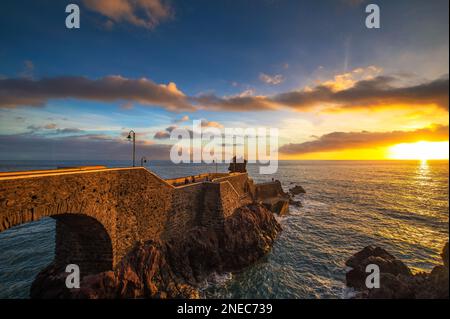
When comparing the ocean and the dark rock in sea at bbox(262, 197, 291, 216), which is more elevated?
the dark rock in sea at bbox(262, 197, 291, 216)

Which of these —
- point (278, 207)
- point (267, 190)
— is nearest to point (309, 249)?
point (278, 207)

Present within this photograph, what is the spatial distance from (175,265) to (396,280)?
18022mm

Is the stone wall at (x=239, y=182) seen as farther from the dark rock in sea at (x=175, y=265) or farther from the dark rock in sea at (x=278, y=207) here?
the dark rock in sea at (x=278, y=207)

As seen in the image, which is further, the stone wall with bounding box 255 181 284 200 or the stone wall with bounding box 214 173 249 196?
the stone wall with bounding box 255 181 284 200

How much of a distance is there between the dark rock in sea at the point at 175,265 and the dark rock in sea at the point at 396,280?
9.98 metres

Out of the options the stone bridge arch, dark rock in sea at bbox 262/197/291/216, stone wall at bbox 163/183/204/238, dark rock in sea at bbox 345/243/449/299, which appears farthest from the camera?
dark rock in sea at bbox 262/197/291/216

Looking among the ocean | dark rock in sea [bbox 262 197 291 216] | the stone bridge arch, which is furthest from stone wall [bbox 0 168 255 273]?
dark rock in sea [bbox 262 197 291 216]

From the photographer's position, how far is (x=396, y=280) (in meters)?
15.8

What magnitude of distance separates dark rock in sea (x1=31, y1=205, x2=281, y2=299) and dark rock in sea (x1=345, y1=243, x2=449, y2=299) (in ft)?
32.7

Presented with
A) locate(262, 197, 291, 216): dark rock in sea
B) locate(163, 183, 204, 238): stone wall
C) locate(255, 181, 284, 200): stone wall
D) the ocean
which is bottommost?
the ocean

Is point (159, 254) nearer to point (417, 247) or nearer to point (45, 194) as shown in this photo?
point (45, 194)

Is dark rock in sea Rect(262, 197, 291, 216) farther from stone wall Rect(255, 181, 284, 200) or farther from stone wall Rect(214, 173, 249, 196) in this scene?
stone wall Rect(214, 173, 249, 196)

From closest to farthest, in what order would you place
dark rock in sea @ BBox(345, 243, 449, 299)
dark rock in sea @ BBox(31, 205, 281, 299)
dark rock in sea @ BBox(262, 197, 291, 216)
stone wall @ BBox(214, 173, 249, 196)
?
dark rock in sea @ BBox(345, 243, 449, 299) → dark rock in sea @ BBox(31, 205, 281, 299) → stone wall @ BBox(214, 173, 249, 196) → dark rock in sea @ BBox(262, 197, 291, 216)

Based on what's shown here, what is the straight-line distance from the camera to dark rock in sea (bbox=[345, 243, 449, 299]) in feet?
40.1
